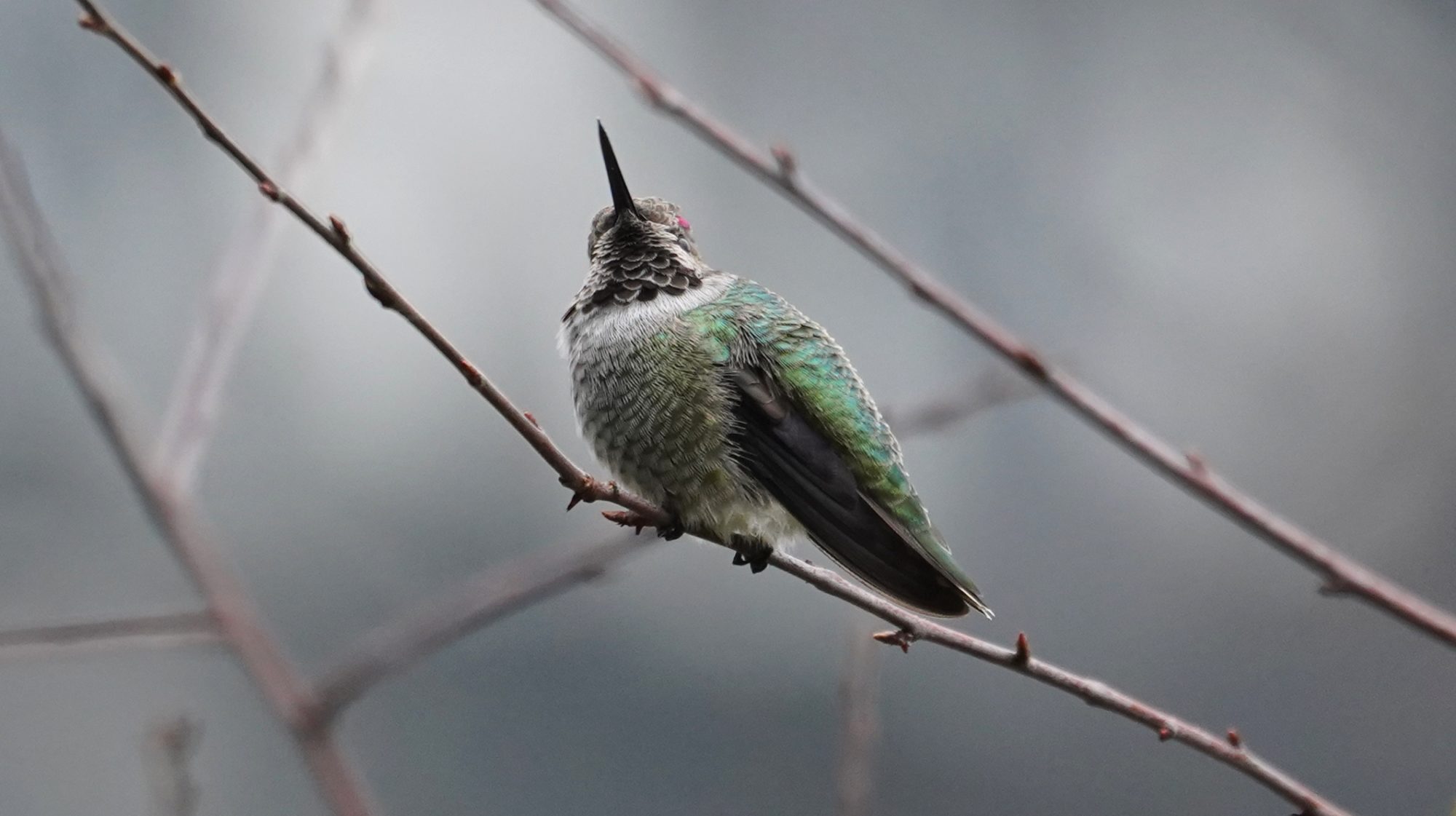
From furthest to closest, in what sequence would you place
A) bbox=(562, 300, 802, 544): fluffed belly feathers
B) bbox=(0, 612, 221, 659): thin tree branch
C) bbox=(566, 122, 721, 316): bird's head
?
1. bbox=(566, 122, 721, 316): bird's head
2. bbox=(562, 300, 802, 544): fluffed belly feathers
3. bbox=(0, 612, 221, 659): thin tree branch

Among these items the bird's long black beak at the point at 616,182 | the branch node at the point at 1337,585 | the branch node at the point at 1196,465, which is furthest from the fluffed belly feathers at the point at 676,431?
the branch node at the point at 1337,585

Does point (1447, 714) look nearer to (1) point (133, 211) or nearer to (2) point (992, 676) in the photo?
(2) point (992, 676)

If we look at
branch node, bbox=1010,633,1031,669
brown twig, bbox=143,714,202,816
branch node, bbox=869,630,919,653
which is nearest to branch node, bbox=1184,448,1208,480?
branch node, bbox=1010,633,1031,669

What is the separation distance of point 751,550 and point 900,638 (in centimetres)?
73

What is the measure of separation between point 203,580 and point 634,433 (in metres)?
1.16

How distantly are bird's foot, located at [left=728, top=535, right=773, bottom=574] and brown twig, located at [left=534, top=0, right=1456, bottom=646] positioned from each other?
908mm

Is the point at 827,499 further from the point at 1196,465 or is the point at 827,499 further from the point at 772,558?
the point at 1196,465

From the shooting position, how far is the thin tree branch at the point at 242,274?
9.00 feet

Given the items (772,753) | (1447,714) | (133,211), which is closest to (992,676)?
(772,753)

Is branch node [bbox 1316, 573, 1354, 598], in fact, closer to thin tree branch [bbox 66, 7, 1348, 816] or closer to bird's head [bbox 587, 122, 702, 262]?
thin tree branch [bbox 66, 7, 1348, 816]

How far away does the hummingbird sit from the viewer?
3.13m

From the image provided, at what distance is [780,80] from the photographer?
12148mm

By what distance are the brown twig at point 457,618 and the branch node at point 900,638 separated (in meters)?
0.62

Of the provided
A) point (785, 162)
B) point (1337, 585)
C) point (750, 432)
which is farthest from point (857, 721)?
point (785, 162)
